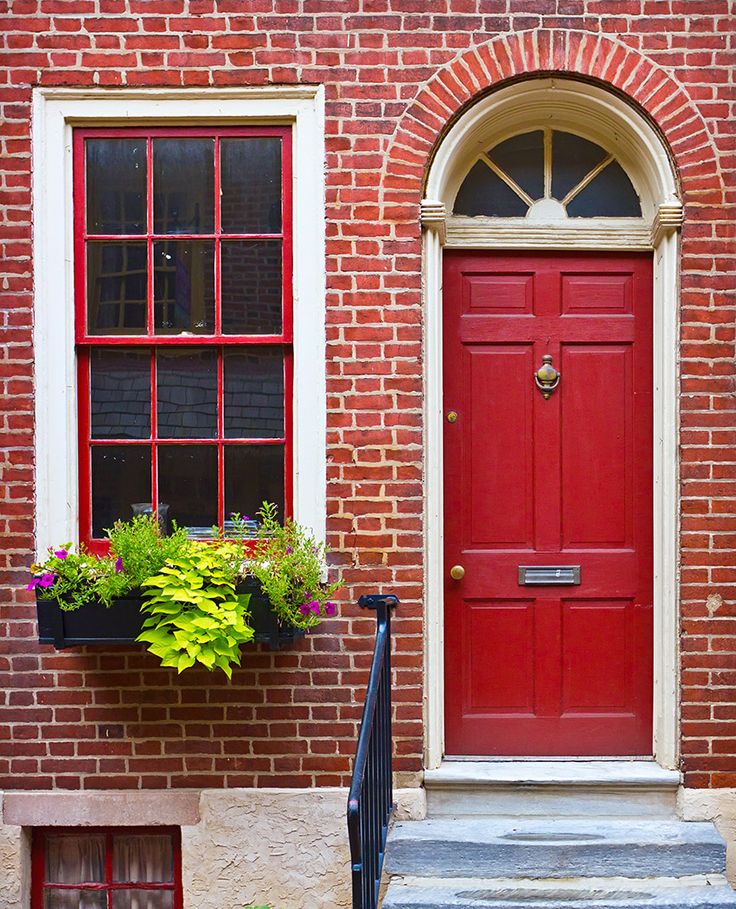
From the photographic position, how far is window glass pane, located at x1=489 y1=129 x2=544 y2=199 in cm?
455

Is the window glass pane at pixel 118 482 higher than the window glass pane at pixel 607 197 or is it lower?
lower

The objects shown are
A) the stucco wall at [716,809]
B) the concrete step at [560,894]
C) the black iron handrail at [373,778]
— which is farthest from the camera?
the stucco wall at [716,809]

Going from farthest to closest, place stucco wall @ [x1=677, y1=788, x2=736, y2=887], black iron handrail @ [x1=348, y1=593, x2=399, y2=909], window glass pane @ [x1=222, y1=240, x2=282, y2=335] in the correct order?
window glass pane @ [x1=222, y1=240, x2=282, y2=335] → stucco wall @ [x1=677, y1=788, x2=736, y2=887] → black iron handrail @ [x1=348, y1=593, x2=399, y2=909]

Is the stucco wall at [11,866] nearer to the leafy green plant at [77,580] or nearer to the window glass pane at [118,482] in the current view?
the leafy green plant at [77,580]

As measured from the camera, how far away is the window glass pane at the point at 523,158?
4551mm

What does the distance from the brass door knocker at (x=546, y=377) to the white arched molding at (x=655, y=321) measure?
47cm

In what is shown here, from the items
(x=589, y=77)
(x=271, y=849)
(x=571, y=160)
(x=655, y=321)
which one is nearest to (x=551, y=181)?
(x=571, y=160)

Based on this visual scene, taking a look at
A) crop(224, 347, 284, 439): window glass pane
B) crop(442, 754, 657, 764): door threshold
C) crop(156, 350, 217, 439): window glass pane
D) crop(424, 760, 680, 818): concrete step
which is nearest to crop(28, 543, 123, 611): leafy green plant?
crop(156, 350, 217, 439): window glass pane

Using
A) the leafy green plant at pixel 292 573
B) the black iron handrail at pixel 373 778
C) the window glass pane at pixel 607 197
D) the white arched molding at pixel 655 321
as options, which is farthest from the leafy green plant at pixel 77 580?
the window glass pane at pixel 607 197

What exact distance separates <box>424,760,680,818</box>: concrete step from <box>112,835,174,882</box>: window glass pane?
4.13ft

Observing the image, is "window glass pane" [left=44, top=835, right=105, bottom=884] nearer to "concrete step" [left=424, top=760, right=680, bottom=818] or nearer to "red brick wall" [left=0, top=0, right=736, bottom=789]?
"red brick wall" [left=0, top=0, right=736, bottom=789]

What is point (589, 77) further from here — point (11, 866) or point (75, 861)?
point (11, 866)

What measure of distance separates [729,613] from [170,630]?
8.13ft

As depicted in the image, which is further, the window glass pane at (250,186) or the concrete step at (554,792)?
the window glass pane at (250,186)
